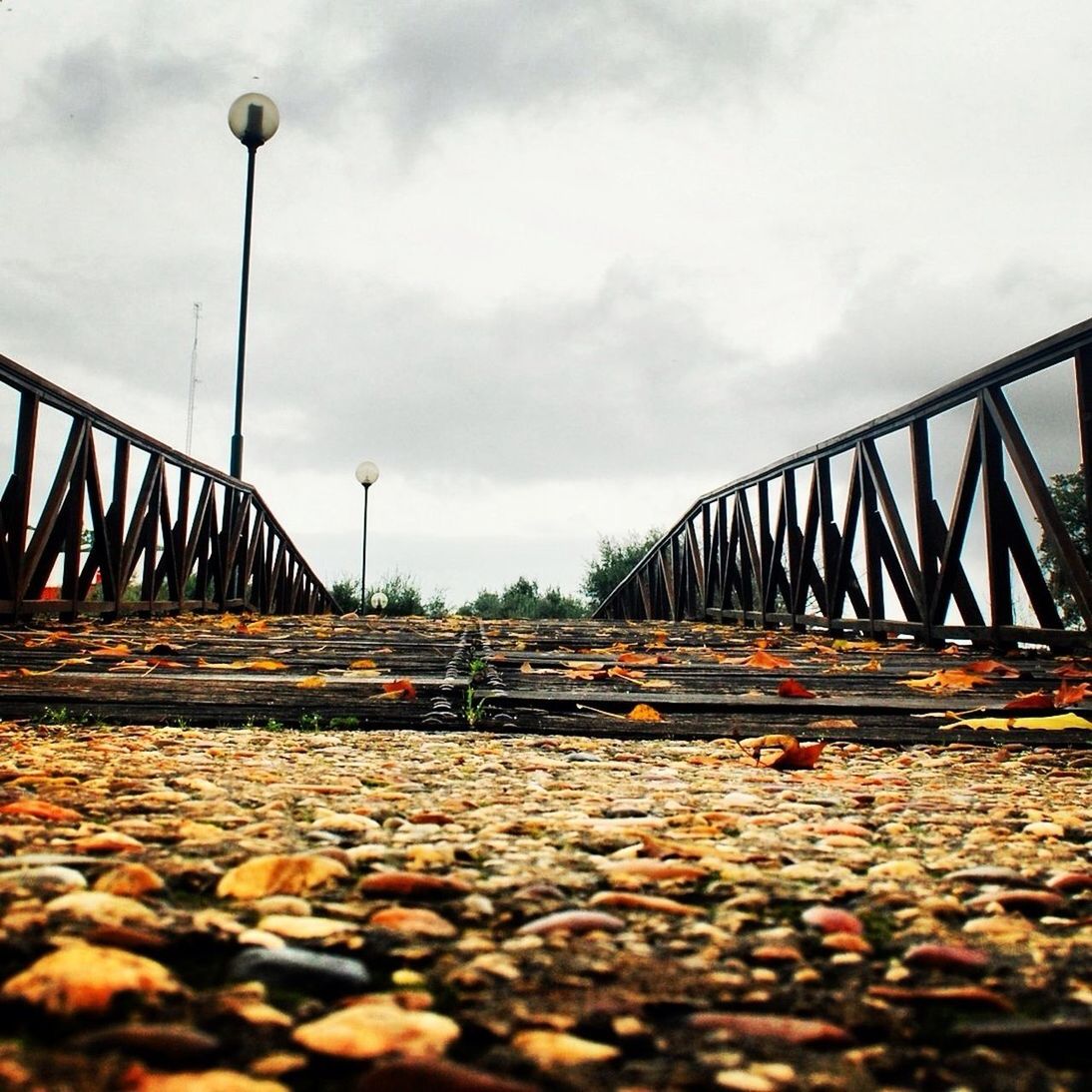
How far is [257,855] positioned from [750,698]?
2.23 metres

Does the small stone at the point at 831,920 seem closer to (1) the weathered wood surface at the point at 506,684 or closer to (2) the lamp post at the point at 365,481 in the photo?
(1) the weathered wood surface at the point at 506,684

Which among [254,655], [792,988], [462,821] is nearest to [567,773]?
[462,821]

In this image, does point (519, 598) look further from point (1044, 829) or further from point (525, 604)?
point (1044, 829)

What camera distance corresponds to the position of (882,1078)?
0.60 meters

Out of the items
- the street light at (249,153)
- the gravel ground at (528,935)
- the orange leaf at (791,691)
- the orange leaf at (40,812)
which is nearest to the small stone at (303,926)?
the gravel ground at (528,935)

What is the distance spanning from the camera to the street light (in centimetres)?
1077

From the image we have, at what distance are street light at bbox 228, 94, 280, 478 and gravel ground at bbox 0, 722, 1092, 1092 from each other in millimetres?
9890

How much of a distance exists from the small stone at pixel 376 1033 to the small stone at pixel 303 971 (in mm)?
47

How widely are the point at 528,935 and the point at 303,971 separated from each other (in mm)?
209

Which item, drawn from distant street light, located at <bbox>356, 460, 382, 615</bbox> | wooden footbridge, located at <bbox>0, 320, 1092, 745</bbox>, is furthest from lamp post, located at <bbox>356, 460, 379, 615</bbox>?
wooden footbridge, located at <bbox>0, 320, 1092, 745</bbox>

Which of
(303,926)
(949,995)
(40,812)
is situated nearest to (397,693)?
(40,812)

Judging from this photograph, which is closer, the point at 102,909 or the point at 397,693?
the point at 102,909

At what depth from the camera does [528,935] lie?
83 cm

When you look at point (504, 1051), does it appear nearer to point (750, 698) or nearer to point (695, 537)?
point (750, 698)
